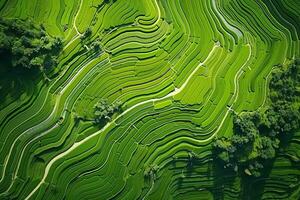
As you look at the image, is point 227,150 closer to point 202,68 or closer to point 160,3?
point 202,68

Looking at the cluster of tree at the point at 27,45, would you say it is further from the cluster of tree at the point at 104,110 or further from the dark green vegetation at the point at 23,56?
the cluster of tree at the point at 104,110

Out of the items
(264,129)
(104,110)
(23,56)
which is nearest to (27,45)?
(23,56)

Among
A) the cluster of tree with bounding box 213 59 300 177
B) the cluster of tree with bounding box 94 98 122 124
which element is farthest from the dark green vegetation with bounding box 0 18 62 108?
the cluster of tree with bounding box 213 59 300 177

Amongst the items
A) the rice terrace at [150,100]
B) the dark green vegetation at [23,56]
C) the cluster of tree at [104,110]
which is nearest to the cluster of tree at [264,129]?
the rice terrace at [150,100]

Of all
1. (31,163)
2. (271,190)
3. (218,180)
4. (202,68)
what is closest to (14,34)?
(31,163)

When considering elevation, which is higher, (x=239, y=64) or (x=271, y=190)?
(x=239, y=64)
